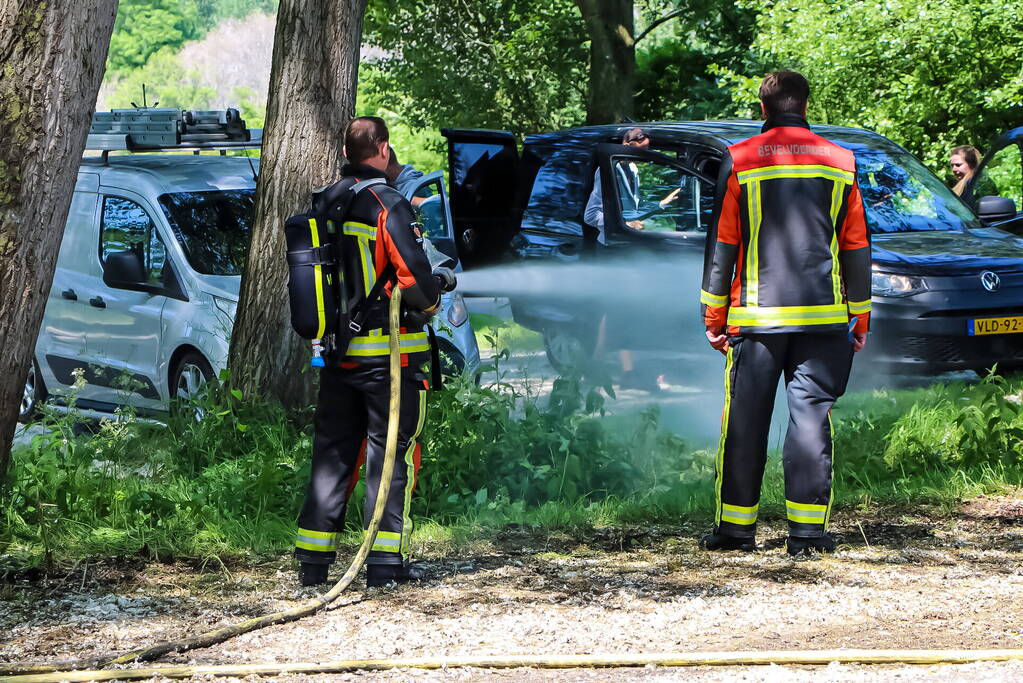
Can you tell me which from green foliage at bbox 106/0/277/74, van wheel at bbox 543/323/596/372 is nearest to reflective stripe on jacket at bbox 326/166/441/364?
van wheel at bbox 543/323/596/372

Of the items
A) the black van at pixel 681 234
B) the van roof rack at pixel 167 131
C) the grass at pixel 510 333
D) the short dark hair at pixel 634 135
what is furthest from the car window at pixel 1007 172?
the van roof rack at pixel 167 131

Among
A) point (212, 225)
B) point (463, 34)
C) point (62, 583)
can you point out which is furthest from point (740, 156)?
point (463, 34)

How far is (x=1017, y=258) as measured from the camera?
28.5 ft

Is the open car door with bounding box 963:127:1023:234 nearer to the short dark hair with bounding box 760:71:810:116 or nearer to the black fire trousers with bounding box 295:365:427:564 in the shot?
the short dark hair with bounding box 760:71:810:116

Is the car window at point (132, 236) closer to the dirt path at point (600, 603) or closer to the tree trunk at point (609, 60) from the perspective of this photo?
the dirt path at point (600, 603)

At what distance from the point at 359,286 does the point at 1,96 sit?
1407mm

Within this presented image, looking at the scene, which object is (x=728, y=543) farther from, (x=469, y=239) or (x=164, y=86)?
(x=164, y=86)

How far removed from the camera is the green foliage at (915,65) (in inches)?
590

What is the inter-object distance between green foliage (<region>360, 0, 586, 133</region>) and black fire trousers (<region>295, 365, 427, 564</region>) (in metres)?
18.7

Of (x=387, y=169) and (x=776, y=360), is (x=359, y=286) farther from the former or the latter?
(x=776, y=360)

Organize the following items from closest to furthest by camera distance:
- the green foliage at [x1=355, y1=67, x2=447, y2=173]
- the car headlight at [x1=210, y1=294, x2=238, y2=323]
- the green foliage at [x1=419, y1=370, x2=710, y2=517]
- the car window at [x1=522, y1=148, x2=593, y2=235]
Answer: the green foliage at [x1=419, y1=370, x2=710, y2=517] → the car headlight at [x1=210, y1=294, x2=238, y2=323] → the car window at [x1=522, y1=148, x2=593, y2=235] → the green foliage at [x1=355, y1=67, x2=447, y2=173]

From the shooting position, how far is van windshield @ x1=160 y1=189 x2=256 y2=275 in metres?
8.70

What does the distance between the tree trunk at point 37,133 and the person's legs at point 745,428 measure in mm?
2667

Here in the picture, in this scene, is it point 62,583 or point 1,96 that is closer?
point 1,96
